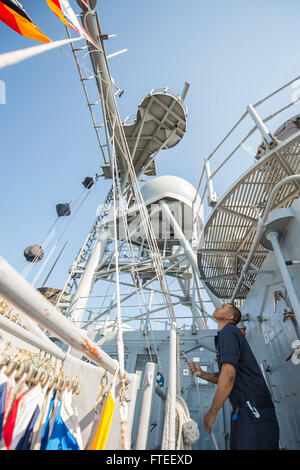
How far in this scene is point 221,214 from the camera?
4.13 m

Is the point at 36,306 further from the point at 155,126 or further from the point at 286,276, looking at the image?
the point at 155,126

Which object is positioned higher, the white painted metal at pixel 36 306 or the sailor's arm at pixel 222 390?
the sailor's arm at pixel 222 390

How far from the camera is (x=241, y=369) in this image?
1.89 m

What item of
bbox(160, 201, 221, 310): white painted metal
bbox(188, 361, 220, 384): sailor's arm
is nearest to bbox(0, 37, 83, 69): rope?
bbox(188, 361, 220, 384): sailor's arm

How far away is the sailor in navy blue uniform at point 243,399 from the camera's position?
164 centimetres

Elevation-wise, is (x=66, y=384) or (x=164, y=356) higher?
(x=164, y=356)

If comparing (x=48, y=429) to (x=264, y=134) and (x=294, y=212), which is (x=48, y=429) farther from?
(x=264, y=134)

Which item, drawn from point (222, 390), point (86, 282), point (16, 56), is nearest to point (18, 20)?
point (16, 56)

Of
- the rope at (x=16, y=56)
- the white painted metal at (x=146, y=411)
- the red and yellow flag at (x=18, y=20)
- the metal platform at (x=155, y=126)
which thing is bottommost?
the white painted metal at (x=146, y=411)

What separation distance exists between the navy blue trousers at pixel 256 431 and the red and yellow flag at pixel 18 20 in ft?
14.7

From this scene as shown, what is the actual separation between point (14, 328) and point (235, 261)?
465 centimetres

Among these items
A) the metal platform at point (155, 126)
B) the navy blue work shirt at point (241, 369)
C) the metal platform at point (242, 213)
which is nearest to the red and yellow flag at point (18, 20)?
the metal platform at point (242, 213)

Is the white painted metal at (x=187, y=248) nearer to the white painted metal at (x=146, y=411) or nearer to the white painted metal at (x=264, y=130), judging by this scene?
the white painted metal at (x=264, y=130)

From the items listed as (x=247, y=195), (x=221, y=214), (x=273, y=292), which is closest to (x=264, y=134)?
(x=247, y=195)
